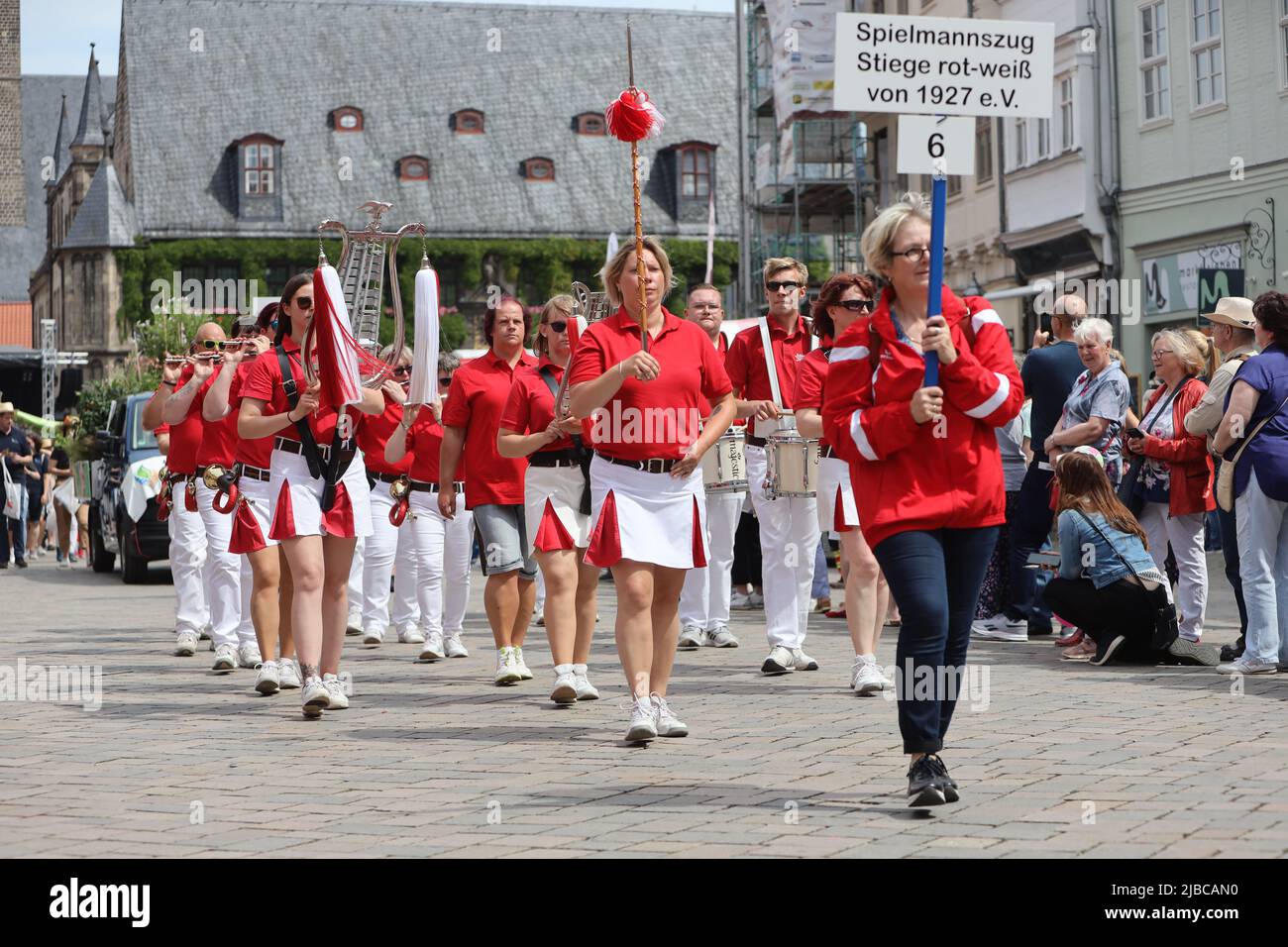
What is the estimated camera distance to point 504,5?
73.9m

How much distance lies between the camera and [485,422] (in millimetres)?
10367

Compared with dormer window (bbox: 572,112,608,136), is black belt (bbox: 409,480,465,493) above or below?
below

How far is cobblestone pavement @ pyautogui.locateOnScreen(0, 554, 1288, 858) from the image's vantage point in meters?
5.71

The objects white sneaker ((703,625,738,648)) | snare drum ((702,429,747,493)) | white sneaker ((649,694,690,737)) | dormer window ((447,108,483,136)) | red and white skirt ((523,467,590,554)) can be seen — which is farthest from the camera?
dormer window ((447,108,483,136))

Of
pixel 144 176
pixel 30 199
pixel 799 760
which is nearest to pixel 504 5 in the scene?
pixel 144 176

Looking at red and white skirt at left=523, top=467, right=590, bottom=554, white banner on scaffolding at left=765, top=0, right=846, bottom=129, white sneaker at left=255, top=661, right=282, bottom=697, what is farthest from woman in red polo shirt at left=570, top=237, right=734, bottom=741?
white banner on scaffolding at left=765, top=0, right=846, bottom=129

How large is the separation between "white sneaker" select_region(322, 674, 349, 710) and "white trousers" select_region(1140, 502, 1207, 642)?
4.90 m

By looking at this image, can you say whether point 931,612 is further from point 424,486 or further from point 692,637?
point 424,486

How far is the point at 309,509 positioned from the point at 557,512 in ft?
3.97

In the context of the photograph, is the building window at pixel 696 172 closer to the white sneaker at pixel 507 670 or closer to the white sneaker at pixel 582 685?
the white sneaker at pixel 507 670

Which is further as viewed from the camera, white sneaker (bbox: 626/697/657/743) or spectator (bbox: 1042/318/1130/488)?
spectator (bbox: 1042/318/1130/488)

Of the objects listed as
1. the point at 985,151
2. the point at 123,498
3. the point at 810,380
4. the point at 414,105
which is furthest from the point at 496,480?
the point at 414,105

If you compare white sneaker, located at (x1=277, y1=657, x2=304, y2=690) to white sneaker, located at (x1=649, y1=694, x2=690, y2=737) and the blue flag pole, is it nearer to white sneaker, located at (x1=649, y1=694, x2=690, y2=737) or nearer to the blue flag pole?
white sneaker, located at (x1=649, y1=694, x2=690, y2=737)

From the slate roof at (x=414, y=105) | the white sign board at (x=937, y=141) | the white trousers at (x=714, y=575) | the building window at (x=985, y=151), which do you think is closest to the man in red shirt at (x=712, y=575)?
the white trousers at (x=714, y=575)
